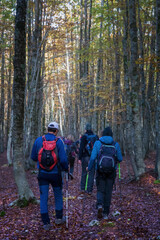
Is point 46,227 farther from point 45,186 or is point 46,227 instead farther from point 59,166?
point 59,166

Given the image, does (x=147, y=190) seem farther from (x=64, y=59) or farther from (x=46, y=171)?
(x=64, y=59)

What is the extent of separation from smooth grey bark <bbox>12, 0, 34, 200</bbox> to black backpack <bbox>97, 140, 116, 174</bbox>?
93.8 inches

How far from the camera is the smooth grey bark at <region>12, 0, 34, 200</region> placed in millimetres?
6238

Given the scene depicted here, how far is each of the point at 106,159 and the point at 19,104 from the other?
2.98m

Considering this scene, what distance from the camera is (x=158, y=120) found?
9062mm

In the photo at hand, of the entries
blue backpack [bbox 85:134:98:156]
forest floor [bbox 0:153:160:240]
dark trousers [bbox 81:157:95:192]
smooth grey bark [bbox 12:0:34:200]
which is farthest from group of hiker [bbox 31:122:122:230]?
blue backpack [bbox 85:134:98:156]

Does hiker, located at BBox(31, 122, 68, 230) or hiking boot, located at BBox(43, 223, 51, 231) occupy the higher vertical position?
hiker, located at BBox(31, 122, 68, 230)

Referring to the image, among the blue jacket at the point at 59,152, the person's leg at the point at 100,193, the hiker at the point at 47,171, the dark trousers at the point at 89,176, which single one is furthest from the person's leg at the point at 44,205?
the dark trousers at the point at 89,176

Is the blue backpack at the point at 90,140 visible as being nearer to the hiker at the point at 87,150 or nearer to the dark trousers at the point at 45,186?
the hiker at the point at 87,150

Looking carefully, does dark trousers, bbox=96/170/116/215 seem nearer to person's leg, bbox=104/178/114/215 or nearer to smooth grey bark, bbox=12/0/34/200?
person's leg, bbox=104/178/114/215

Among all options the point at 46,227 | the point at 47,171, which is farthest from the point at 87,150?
the point at 46,227

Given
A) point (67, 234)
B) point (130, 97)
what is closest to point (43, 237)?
point (67, 234)

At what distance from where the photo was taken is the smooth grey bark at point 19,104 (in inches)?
246

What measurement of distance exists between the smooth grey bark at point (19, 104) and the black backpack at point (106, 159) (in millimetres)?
2382
